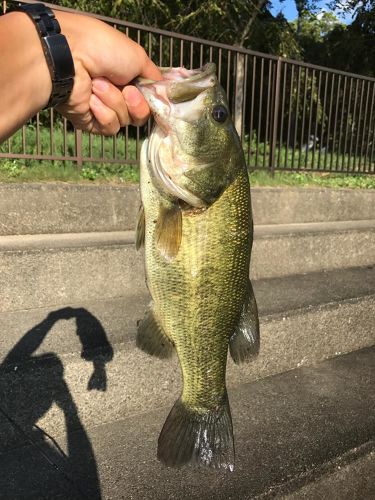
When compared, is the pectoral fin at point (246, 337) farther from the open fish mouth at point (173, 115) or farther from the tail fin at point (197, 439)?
the open fish mouth at point (173, 115)

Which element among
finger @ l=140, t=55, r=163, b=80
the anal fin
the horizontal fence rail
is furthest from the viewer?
the horizontal fence rail

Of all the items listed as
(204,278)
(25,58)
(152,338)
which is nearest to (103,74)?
(25,58)

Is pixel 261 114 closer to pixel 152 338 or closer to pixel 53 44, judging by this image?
pixel 152 338

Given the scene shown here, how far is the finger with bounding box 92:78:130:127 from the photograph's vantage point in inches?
59.6

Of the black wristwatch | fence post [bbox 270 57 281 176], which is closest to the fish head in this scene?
the black wristwatch

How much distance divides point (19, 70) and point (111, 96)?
39 cm

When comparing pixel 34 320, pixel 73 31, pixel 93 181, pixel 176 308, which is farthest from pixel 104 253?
pixel 73 31

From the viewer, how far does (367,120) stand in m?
8.56

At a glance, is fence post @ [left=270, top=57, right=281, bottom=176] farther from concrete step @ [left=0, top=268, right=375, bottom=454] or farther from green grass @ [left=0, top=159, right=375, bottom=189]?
concrete step @ [left=0, top=268, right=375, bottom=454]

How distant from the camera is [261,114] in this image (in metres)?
7.22

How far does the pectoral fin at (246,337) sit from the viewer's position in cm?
169

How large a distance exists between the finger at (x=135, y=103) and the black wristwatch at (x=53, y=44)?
0.24 metres

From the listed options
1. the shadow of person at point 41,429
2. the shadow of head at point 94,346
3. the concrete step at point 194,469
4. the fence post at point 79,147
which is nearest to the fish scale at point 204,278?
the concrete step at point 194,469

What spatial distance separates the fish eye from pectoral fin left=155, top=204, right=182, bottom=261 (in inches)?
11.7
